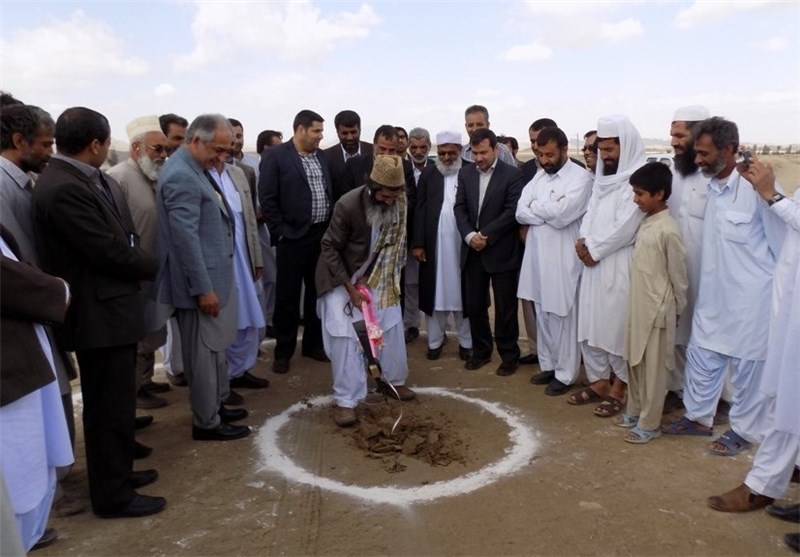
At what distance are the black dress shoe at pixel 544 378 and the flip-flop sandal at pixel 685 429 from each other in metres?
1.23

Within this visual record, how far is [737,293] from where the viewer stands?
396 centimetres

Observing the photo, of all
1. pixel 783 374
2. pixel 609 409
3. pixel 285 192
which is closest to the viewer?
pixel 783 374

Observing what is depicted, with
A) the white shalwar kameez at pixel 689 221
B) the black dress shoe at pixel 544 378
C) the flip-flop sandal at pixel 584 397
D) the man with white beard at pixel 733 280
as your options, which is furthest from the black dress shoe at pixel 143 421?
the man with white beard at pixel 733 280

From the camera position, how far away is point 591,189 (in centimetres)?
505

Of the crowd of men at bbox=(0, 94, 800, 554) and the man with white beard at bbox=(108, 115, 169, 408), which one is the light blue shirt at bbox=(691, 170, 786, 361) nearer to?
the crowd of men at bbox=(0, 94, 800, 554)

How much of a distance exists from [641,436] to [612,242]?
4.50 feet

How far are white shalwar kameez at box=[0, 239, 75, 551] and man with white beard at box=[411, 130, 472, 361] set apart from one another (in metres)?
3.70

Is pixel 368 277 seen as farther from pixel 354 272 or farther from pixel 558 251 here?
pixel 558 251

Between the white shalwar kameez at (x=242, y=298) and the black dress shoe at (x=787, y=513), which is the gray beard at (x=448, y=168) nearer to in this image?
the white shalwar kameez at (x=242, y=298)

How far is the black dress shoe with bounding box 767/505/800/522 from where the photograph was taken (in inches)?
126

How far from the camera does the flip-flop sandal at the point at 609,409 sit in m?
4.65

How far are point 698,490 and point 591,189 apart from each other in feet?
8.02

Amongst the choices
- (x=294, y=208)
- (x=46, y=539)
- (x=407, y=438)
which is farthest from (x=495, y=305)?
(x=46, y=539)

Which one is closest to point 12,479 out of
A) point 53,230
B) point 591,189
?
point 53,230
